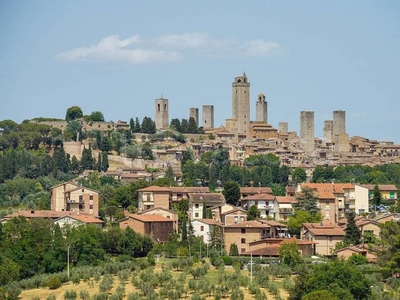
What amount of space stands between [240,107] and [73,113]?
16.1 m

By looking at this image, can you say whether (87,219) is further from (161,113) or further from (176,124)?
(161,113)

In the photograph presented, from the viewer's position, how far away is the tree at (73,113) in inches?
4368

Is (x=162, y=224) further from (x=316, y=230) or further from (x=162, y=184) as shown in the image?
(x=162, y=184)

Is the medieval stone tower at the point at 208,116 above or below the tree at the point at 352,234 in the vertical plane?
above

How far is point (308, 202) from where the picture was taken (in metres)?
66.5

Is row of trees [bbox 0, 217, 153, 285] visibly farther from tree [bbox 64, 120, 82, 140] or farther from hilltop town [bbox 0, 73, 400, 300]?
tree [bbox 64, 120, 82, 140]

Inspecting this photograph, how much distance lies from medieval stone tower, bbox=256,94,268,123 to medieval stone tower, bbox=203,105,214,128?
5.27 meters

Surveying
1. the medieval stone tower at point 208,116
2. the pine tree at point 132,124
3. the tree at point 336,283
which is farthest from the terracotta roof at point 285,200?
the medieval stone tower at point 208,116

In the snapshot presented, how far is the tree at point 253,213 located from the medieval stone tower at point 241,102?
51.2 metres

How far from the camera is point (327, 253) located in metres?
56.3

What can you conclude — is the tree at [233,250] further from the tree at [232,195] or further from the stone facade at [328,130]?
the stone facade at [328,130]

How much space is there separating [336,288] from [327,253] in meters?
14.2

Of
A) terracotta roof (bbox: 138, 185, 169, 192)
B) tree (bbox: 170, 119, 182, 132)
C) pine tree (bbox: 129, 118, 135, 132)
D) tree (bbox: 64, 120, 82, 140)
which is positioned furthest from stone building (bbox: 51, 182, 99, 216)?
tree (bbox: 170, 119, 182, 132)

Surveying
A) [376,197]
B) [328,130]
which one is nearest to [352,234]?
[376,197]
